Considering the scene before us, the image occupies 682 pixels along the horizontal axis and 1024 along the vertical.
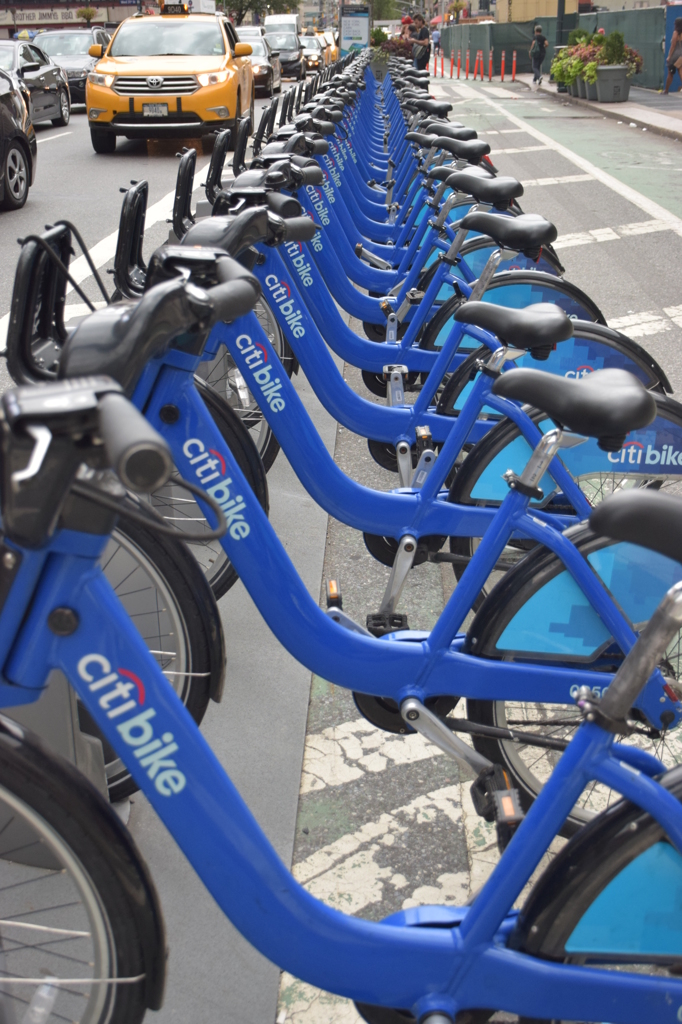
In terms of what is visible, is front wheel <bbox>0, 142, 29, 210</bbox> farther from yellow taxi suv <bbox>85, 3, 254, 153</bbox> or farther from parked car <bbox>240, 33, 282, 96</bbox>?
parked car <bbox>240, 33, 282, 96</bbox>

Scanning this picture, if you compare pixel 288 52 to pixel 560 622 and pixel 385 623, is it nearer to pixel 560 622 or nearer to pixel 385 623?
pixel 385 623

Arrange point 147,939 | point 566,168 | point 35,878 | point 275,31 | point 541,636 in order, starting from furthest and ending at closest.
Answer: point 275,31 < point 566,168 < point 541,636 < point 35,878 < point 147,939

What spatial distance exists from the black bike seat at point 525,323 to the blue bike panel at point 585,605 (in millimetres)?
503

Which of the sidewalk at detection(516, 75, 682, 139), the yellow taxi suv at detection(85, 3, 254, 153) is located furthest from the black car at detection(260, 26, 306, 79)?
the yellow taxi suv at detection(85, 3, 254, 153)

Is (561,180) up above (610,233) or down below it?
above

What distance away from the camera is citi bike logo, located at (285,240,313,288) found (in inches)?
149

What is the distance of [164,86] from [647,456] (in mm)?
13100

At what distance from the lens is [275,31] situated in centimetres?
3403

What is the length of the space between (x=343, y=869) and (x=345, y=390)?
175 cm

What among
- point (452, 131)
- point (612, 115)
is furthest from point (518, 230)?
point (612, 115)

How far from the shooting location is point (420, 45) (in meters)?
25.2

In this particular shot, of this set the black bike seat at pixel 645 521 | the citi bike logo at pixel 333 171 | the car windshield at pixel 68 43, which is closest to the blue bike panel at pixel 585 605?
the black bike seat at pixel 645 521

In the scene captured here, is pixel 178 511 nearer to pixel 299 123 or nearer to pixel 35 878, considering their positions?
pixel 35 878

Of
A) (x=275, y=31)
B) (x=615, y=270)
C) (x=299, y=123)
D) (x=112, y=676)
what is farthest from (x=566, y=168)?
(x=275, y=31)
